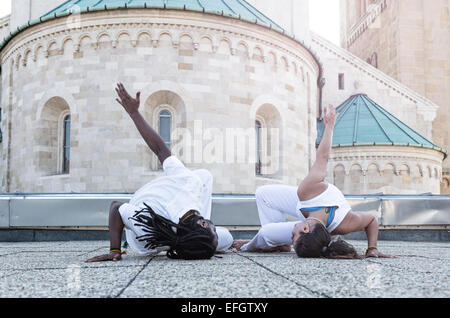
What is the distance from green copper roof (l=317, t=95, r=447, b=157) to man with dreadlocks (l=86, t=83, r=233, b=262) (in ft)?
51.8

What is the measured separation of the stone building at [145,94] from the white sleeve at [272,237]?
7.31 meters

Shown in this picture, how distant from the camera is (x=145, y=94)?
12836 millimetres

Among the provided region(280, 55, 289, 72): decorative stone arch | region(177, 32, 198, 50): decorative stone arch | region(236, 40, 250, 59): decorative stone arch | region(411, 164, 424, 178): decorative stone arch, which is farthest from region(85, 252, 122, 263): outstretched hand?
region(411, 164, 424, 178): decorative stone arch

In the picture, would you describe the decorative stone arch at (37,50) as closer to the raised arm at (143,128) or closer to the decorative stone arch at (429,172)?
the raised arm at (143,128)

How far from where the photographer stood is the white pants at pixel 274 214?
5.43m

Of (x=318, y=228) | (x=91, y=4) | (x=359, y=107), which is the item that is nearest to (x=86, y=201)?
(x=318, y=228)

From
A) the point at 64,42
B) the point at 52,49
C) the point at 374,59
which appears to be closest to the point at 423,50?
the point at 374,59

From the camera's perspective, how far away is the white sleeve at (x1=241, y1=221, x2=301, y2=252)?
5328 mm

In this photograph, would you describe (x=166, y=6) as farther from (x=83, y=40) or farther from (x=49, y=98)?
(x=49, y=98)

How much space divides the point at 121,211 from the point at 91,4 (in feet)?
35.1

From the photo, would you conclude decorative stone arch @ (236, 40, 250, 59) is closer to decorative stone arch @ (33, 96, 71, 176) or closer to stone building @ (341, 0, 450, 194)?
decorative stone arch @ (33, 96, 71, 176)

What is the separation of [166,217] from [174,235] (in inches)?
7.3

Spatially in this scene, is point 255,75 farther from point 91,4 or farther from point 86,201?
point 86,201
